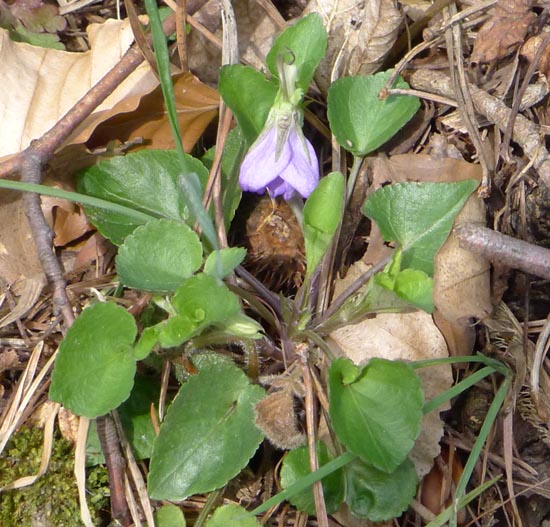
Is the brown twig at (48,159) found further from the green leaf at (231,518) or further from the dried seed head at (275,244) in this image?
the dried seed head at (275,244)

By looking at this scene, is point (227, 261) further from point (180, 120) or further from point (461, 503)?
point (461, 503)

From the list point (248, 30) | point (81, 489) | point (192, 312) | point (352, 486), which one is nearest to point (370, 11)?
point (248, 30)

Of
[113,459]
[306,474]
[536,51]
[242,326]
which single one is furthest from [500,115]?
[113,459]

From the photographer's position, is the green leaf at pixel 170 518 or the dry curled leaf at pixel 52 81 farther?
the dry curled leaf at pixel 52 81

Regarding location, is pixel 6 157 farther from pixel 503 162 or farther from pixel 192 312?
pixel 503 162

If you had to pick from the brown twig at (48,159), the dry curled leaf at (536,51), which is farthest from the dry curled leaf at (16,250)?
the dry curled leaf at (536,51)

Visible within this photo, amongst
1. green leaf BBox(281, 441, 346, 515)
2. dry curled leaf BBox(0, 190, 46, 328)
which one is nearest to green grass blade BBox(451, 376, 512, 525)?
green leaf BBox(281, 441, 346, 515)
